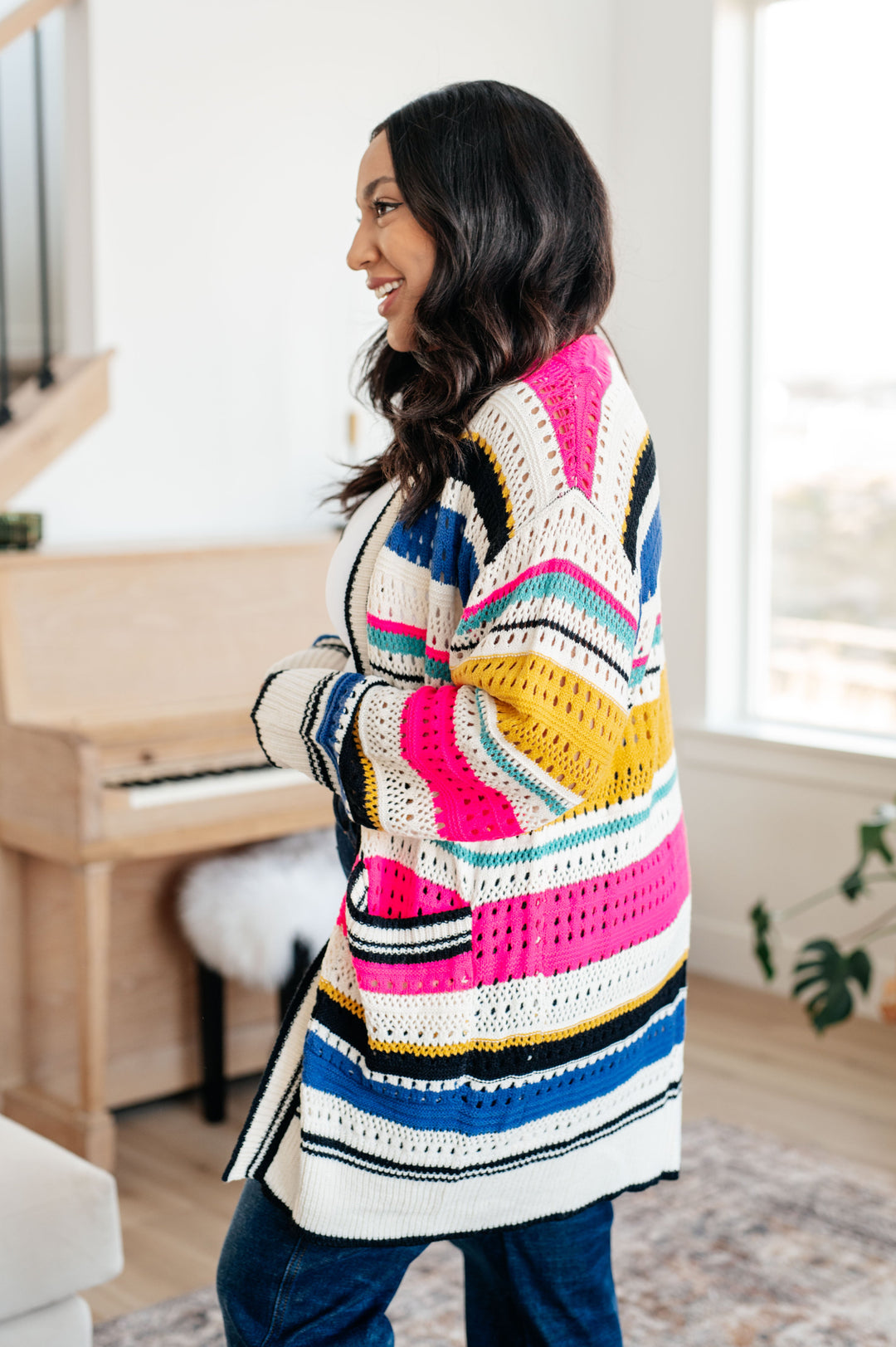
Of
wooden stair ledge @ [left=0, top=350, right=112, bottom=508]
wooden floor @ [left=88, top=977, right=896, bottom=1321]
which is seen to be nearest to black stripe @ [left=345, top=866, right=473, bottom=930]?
wooden floor @ [left=88, top=977, right=896, bottom=1321]

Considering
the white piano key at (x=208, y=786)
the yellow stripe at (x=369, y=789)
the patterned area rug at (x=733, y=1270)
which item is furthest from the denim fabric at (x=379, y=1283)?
the white piano key at (x=208, y=786)

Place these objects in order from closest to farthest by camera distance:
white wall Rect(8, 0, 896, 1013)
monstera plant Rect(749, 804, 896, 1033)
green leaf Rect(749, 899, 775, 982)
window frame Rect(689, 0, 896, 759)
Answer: monstera plant Rect(749, 804, 896, 1033) < green leaf Rect(749, 899, 775, 982) < white wall Rect(8, 0, 896, 1013) < window frame Rect(689, 0, 896, 759)

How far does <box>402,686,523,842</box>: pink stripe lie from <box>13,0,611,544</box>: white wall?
2.17 meters

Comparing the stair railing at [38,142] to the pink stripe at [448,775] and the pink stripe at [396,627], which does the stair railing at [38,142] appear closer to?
the pink stripe at [396,627]

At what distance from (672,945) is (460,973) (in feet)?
0.86

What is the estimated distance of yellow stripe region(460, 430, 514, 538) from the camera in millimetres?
1064

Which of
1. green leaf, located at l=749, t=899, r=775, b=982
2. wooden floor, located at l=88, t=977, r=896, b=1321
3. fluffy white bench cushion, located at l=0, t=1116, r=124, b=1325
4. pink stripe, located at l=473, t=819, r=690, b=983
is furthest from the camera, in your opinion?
green leaf, located at l=749, t=899, r=775, b=982

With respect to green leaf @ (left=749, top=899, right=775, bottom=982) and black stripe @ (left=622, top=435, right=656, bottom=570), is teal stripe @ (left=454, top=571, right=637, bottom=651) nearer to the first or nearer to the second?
black stripe @ (left=622, top=435, right=656, bottom=570)

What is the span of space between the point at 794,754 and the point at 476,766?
274 centimetres

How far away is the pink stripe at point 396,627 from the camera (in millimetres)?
1169

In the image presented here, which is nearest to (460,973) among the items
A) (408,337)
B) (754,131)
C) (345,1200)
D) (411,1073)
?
(411,1073)

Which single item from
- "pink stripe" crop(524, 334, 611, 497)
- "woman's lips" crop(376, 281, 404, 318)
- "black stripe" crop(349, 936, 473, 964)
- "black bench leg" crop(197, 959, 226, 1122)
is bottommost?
"black bench leg" crop(197, 959, 226, 1122)

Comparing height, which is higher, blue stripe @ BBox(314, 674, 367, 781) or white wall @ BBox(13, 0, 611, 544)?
white wall @ BBox(13, 0, 611, 544)

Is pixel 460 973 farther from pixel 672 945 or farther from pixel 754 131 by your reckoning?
pixel 754 131
